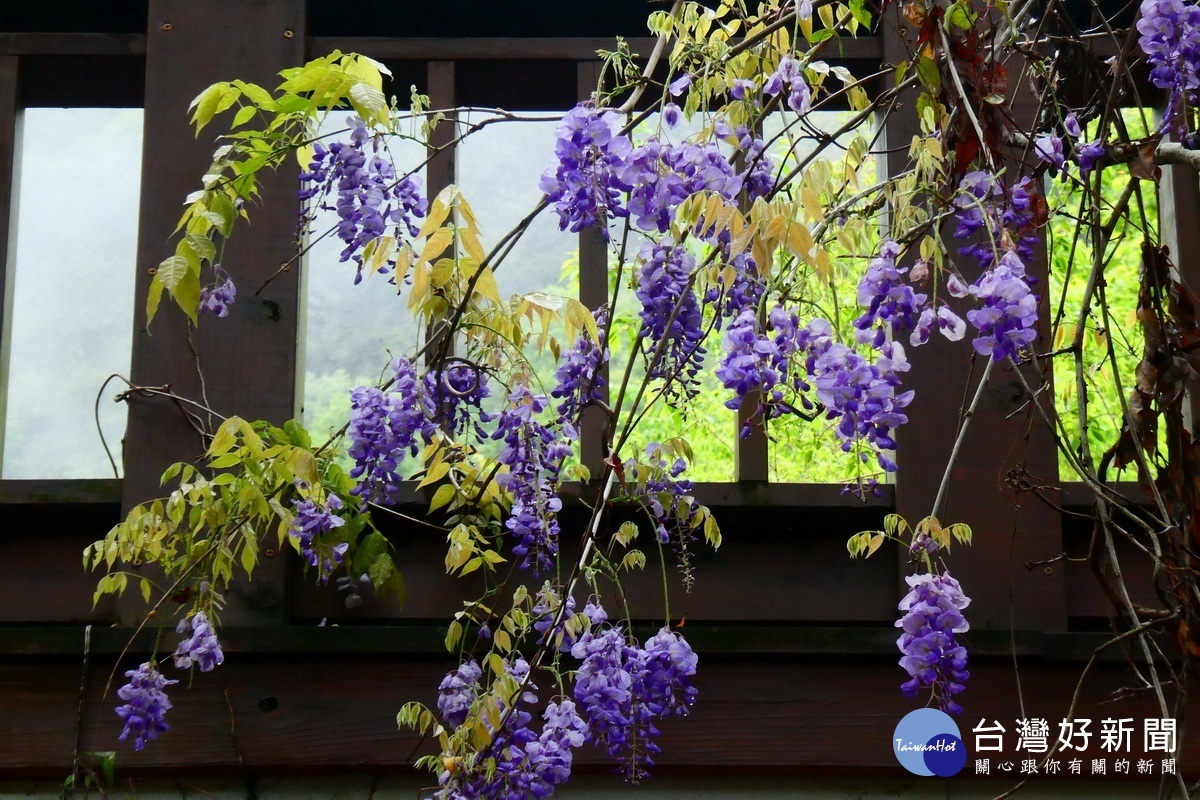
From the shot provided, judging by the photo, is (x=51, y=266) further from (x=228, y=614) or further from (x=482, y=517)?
(x=482, y=517)

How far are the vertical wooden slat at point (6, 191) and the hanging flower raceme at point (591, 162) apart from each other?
1570 millimetres

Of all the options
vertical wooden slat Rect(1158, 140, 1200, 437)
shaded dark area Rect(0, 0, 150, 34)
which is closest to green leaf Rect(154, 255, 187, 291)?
shaded dark area Rect(0, 0, 150, 34)

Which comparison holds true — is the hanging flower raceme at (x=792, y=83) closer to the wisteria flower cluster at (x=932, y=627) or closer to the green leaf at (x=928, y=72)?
the green leaf at (x=928, y=72)

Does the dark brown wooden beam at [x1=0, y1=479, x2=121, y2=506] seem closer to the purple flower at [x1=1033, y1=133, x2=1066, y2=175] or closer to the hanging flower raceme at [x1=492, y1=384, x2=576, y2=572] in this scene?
the hanging flower raceme at [x1=492, y1=384, x2=576, y2=572]

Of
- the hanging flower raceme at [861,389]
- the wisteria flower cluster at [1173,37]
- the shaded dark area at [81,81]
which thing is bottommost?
the hanging flower raceme at [861,389]

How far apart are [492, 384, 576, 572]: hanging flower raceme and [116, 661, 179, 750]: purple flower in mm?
653

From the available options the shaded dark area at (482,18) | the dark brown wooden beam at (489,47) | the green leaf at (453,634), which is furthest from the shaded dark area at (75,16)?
the green leaf at (453,634)

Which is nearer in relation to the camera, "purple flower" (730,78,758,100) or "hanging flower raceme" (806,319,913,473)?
"hanging flower raceme" (806,319,913,473)

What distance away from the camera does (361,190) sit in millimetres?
1794

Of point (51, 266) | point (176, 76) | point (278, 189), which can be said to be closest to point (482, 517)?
point (278, 189)

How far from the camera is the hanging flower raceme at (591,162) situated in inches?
53.6

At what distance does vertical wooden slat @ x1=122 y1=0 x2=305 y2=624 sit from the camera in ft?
7.51

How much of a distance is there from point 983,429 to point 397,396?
1.23 m

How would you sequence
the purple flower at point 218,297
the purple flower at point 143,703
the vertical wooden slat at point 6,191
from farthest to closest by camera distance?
the vertical wooden slat at point 6,191 < the purple flower at point 218,297 < the purple flower at point 143,703
